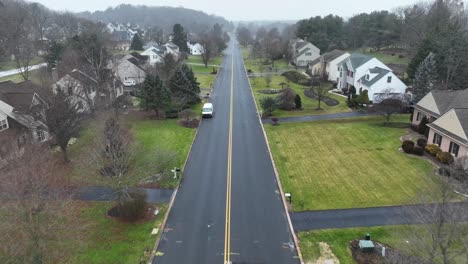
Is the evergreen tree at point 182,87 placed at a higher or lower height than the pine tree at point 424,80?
lower

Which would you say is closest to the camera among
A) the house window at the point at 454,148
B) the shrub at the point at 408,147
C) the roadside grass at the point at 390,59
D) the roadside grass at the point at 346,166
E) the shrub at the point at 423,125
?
the roadside grass at the point at 346,166

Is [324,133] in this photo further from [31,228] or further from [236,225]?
[31,228]

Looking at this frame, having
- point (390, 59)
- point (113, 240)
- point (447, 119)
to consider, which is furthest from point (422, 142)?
point (390, 59)

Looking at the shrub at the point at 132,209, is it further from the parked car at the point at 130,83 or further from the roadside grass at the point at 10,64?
the roadside grass at the point at 10,64

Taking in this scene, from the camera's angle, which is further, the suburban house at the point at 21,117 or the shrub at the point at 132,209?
the suburban house at the point at 21,117

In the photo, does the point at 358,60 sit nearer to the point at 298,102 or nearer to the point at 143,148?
the point at 298,102

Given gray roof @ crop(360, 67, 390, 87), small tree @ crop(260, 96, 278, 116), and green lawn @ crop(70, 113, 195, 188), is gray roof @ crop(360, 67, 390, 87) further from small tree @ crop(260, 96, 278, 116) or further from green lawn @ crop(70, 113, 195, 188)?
green lawn @ crop(70, 113, 195, 188)

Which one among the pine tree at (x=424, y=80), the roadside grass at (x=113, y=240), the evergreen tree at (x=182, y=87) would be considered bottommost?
the roadside grass at (x=113, y=240)

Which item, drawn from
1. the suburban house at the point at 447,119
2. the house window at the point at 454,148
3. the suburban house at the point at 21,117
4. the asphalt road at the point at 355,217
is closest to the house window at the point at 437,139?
the suburban house at the point at 447,119

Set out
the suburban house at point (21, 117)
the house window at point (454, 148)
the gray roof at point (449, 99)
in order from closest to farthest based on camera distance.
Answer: the house window at point (454, 148) → the suburban house at point (21, 117) → the gray roof at point (449, 99)
